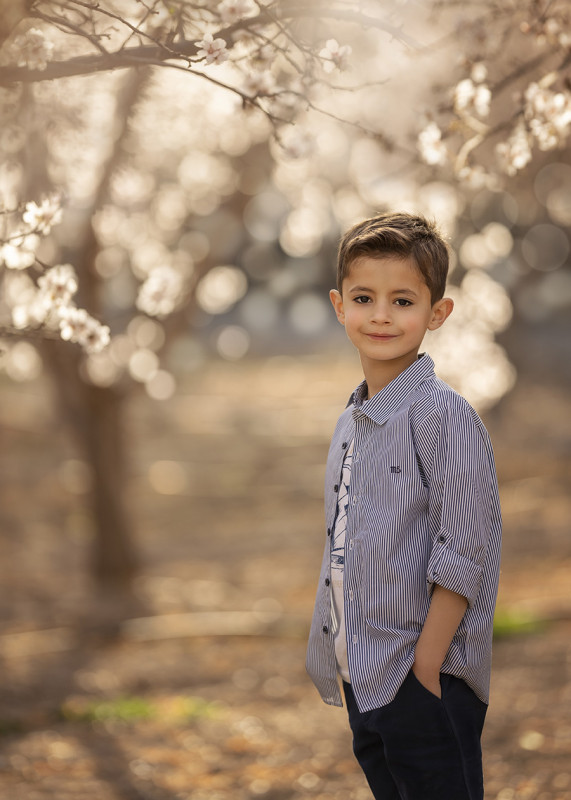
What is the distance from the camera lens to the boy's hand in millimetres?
1804

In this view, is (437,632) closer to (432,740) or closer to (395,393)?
(432,740)

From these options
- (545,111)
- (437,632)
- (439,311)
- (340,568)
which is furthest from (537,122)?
(437,632)

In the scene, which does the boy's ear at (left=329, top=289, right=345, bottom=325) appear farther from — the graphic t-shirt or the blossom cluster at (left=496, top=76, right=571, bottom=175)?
the blossom cluster at (left=496, top=76, right=571, bottom=175)

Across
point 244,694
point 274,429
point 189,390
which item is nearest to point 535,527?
point 244,694

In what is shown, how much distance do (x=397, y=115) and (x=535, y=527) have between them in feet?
15.3

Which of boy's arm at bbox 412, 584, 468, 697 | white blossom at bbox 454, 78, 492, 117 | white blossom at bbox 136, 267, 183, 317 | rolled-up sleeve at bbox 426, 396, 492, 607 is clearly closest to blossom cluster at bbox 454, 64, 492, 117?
white blossom at bbox 454, 78, 492, 117

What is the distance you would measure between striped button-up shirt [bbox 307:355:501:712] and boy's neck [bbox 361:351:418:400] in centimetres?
4

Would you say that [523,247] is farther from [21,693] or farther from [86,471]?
[21,693]

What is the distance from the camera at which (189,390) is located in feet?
70.1

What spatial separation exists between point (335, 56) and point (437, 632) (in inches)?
64.6

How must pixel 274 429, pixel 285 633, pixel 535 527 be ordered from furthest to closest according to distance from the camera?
1. pixel 274 429
2. pixel 535 527
3. pixel 285 633

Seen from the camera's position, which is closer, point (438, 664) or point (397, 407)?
point (438, 664)

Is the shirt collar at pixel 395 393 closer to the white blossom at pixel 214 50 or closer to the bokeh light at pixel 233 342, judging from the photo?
the white blossom at pixel 214 50

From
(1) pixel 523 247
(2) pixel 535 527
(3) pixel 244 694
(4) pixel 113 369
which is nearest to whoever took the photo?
(3) pixel 244 694
